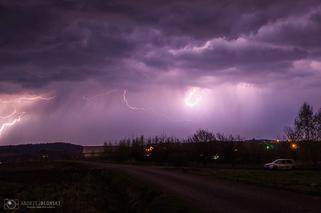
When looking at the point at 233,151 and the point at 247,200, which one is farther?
the point at 233,151

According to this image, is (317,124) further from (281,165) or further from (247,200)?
(247,200)

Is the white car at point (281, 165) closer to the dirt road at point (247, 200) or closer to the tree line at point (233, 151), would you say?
the tree line at point (233, 151)

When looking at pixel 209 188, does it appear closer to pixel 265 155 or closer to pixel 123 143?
pixel 265 155

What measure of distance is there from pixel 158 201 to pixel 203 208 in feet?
12.5

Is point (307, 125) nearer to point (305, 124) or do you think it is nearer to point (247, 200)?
point (305, 124)

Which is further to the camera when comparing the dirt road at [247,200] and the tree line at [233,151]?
the tree line at [233,151]

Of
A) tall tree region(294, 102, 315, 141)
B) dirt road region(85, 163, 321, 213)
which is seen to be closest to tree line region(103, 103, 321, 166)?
tall tree region(294, 102, 315, 141)

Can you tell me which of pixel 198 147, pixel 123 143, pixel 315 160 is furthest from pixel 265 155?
pixel 123 143

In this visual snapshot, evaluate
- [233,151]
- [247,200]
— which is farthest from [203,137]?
[247,200]

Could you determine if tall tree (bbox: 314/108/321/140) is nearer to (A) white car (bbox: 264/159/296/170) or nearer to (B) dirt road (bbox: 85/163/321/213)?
(A) white car (bbox: 264/159/296/170)

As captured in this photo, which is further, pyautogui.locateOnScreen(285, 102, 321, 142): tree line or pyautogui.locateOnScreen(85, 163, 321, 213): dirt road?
pyautogui.locateOnScreen(285, 102, 321, 142): tree line

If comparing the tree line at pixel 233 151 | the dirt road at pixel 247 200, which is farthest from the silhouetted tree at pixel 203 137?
the dirt road at pixel 247 200

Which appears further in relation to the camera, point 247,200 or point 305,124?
point 305,124

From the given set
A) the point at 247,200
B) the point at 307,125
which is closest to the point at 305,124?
the point at 307,125
